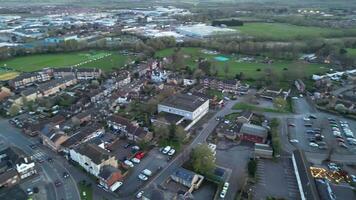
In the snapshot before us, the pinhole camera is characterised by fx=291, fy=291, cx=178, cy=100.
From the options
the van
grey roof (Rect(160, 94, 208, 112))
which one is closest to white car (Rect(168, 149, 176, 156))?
the van

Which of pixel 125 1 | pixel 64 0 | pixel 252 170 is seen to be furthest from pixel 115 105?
pixel 64 0

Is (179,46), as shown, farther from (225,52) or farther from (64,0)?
(64,0)

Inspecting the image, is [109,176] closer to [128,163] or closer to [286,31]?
[128,163]

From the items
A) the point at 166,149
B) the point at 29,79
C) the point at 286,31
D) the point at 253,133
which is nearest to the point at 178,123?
A: the point at 166,149

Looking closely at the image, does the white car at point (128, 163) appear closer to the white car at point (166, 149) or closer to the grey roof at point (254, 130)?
the white car at point (166, 149)

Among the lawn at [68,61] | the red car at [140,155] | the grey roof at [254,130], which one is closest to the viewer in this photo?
the red car at [140,155]

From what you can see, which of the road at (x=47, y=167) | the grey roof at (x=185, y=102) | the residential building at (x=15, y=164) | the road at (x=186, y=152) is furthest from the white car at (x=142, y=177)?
the grey roof at (x=185, y=102)
